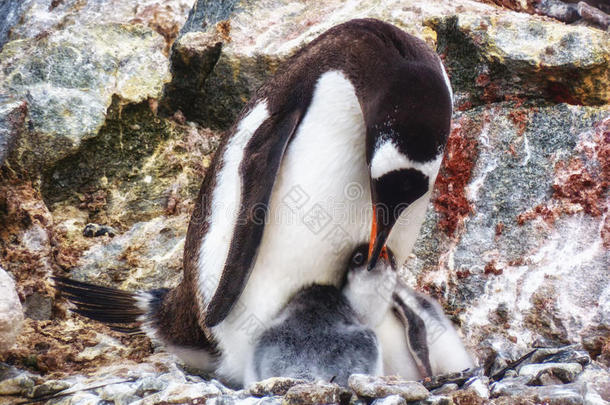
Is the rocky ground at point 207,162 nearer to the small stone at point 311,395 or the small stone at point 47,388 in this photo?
the small stone at point 47,388

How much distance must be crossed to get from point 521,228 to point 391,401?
157 cm

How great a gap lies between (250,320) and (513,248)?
50.4 inches

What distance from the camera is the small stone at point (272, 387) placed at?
2.15m

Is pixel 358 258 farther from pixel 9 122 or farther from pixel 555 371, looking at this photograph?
pixel 9 122

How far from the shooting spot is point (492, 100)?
3.66 m

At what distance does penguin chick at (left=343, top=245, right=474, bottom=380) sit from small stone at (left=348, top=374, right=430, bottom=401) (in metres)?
0.65

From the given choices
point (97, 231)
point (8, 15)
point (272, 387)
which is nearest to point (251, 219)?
point (272, 387)

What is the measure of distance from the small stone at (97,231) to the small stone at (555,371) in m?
2.08

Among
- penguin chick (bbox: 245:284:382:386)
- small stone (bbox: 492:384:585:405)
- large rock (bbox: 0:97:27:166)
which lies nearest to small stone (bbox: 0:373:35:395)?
penguin chick (bbox: 245:284:382:386)

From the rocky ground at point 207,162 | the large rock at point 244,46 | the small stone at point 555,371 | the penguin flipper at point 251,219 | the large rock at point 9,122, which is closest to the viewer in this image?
the small stone at point 555,371

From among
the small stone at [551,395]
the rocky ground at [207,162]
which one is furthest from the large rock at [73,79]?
the small stone at [551,395]

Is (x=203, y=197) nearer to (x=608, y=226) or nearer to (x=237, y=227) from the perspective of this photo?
(x=237, y=227)

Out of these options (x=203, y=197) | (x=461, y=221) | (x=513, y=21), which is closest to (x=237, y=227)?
(x=203, y=197)

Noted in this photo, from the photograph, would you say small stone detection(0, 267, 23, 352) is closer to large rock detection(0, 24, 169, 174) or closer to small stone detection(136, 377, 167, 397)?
small stone detection(136, 377, 167, 397)
